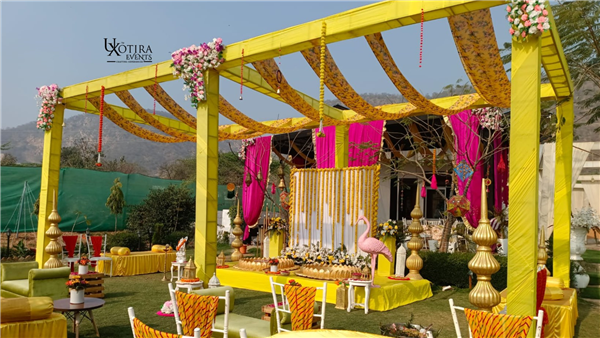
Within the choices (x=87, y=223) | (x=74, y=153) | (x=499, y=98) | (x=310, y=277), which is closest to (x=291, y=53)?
(x=499, y=98)

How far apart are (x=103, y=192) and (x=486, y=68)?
14034 mm

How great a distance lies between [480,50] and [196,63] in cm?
397

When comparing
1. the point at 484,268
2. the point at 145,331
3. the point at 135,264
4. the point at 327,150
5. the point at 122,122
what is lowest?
the point at 135,264

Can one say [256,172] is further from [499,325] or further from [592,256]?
[499,325]

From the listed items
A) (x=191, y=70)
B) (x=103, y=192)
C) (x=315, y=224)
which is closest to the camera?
(x=191, y=70)

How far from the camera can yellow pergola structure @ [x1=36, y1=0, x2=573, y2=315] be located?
4.63 metres

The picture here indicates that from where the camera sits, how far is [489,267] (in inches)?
180

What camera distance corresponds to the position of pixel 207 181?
23.5 ft

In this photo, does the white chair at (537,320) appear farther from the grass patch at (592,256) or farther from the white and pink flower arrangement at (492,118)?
the grass patch at (592,256)

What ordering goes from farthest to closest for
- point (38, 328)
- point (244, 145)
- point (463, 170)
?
point (244, 145)
point (463, 170)
point (38, 328)

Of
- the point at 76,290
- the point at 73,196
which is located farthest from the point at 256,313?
the point at 73,196

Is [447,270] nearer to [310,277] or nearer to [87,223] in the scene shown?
[310,277]

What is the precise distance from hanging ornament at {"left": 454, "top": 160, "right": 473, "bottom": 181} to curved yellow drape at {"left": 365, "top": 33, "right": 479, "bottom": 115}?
→ 2.07 metres

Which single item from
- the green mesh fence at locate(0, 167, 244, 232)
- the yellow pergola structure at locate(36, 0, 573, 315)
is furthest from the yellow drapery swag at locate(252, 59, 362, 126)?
the green mesh fence at locate(0, 167, 244, 232)
